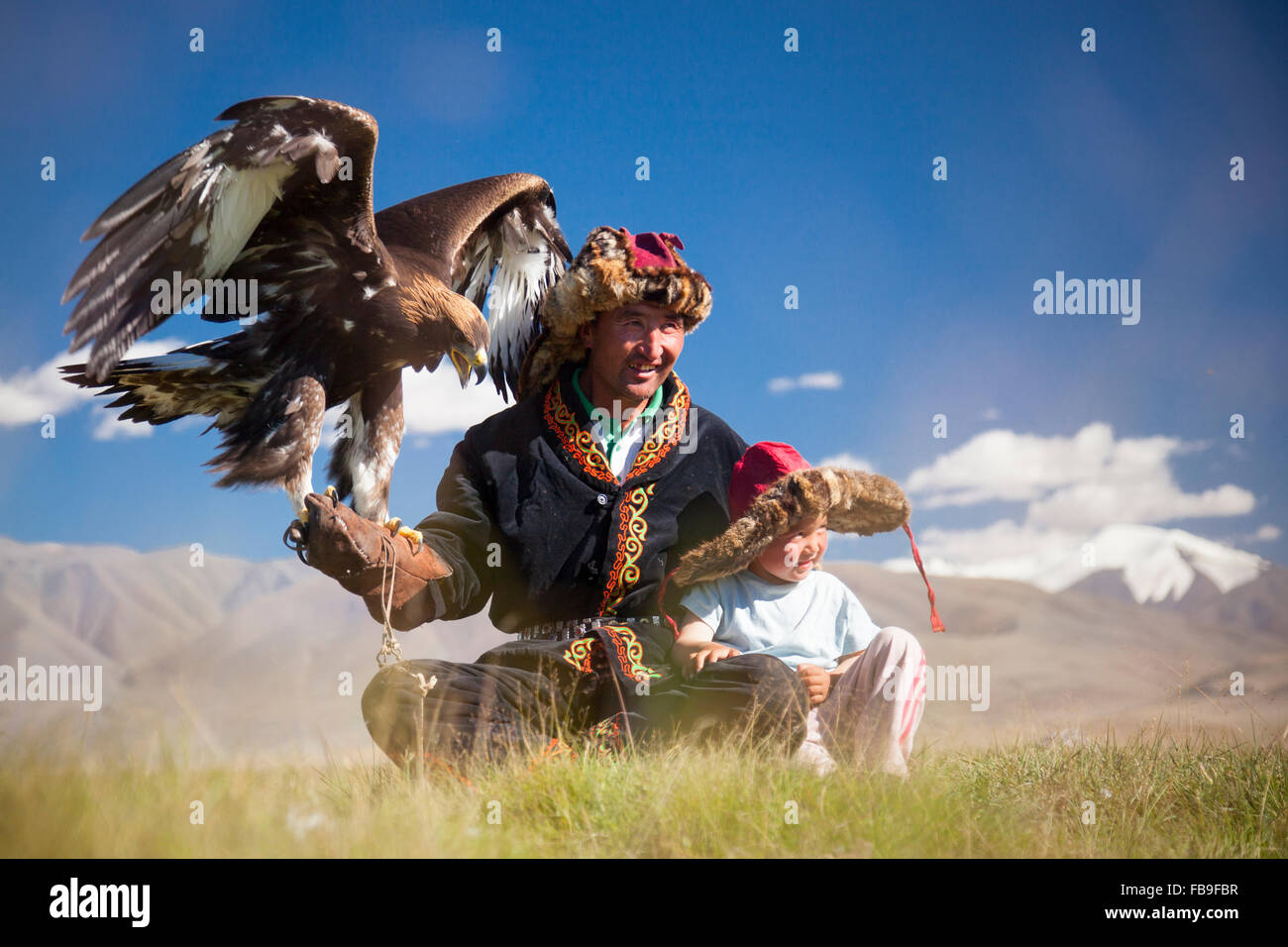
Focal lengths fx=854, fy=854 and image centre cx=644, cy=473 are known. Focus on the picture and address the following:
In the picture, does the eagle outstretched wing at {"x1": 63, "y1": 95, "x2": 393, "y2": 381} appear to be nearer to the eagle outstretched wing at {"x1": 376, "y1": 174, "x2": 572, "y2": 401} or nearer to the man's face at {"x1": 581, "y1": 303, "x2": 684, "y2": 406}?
the eagle outstretched wing at {"x1": 376, "y1": 174, "x2": 572, "y2": 401}

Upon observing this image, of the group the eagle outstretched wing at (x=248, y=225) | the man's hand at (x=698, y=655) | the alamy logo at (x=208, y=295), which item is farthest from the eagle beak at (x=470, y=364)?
the man's hand at (x=698, y=655)

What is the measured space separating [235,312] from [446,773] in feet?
8.35

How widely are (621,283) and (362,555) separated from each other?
1.16 metres

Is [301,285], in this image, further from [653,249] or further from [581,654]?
[581,654]

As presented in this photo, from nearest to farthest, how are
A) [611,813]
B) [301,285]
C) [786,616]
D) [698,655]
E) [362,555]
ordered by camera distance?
[611,813]
[362,555]
[698,655]
[786,616]
[301,285]

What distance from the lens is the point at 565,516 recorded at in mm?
2811

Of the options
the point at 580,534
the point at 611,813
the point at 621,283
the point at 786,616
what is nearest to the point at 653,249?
the point at 621,283

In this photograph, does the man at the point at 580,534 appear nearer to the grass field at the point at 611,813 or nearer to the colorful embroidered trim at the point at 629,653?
the colorful embroidered trim at the point at 629,653

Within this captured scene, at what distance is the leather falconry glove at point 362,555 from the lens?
224cm

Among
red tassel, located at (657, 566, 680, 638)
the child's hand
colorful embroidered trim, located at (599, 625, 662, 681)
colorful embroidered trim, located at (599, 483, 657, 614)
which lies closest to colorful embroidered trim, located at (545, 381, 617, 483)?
colorful embroidered trim, located at (599, 483, 657, 614)

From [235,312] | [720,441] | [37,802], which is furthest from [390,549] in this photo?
[235,312]

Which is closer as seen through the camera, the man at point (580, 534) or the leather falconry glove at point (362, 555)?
the leather falconry glove at point (362, 555)

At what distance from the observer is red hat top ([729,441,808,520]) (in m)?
2.58

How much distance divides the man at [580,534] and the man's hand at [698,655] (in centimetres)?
3
